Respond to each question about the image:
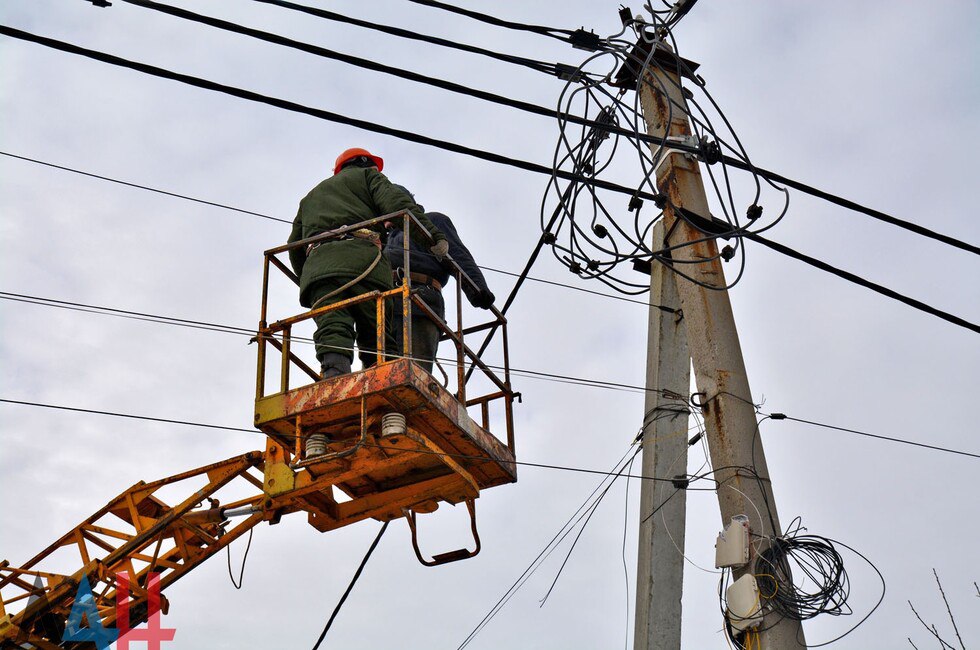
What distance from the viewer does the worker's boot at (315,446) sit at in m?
7.65

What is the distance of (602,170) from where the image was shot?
826 centimetres

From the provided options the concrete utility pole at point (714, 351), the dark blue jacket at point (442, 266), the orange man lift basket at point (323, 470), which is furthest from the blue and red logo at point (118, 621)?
the concrete utility pole at point (714, 351)

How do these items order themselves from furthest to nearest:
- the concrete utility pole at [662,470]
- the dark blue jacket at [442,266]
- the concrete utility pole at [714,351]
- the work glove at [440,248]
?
the dark blue jacket at [442,266] < the work glove at [440,248] < the concrete utility pole at [662,470] < the concrete utility pole at [714,351]

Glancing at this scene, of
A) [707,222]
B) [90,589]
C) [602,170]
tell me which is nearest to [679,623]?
[707,222]

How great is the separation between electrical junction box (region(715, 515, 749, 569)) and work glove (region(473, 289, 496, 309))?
3.46m

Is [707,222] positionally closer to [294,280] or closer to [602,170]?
[602,170]

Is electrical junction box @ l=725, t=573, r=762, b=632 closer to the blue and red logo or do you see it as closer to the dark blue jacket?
the dark blue jacket

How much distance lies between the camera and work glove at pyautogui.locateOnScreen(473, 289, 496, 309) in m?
9.20

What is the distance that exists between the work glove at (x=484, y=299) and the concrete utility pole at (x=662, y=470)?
1.36 meters

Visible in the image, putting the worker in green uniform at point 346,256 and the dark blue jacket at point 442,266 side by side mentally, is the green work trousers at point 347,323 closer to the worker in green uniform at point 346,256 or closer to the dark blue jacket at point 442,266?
the worker in green uniform at point 346,256

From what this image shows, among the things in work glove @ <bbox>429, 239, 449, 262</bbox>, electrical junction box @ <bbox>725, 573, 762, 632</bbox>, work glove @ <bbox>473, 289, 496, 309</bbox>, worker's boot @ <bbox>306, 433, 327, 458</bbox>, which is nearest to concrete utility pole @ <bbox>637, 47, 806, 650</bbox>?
electrical junction box @ <bbox>725, 573, 762, 632</bbox>

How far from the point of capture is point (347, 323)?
7922 mm

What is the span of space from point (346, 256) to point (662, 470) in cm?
263

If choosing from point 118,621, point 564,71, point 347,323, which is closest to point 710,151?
point 564,71
